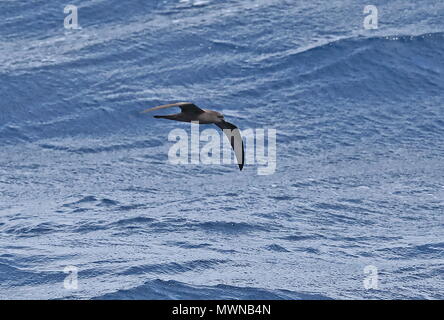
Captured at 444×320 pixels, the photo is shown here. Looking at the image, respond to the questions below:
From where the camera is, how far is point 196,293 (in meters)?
33.3

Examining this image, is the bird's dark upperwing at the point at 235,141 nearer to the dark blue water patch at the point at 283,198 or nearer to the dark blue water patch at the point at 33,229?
the dark blue water patch at the point at 33,229

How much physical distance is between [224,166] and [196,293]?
9762 millimetres

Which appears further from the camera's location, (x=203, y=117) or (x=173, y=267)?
(x=173, y=267)

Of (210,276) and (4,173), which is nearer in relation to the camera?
(210,276)

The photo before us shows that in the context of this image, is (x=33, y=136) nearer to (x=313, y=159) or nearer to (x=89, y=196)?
(x=89, y=196)

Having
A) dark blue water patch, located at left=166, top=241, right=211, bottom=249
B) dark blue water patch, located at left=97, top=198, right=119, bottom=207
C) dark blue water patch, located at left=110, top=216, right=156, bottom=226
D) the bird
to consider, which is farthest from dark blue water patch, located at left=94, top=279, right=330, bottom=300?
dark blue water patch, located at left=97, top=198, right=119, bottom=207

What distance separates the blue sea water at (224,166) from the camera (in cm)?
3597

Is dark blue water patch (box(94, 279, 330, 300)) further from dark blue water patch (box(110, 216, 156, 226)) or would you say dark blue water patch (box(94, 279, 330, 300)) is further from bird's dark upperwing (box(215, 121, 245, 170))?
dark blue water patch (box(110, 216, 156, 226))

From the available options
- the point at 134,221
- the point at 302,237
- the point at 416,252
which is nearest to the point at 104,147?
the point at 134,221

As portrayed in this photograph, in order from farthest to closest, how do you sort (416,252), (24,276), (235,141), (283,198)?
1. (283,198)
2. (416,252)
3. (24,276)
4. (235,141)

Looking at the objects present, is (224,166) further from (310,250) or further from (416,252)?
(416,252)
